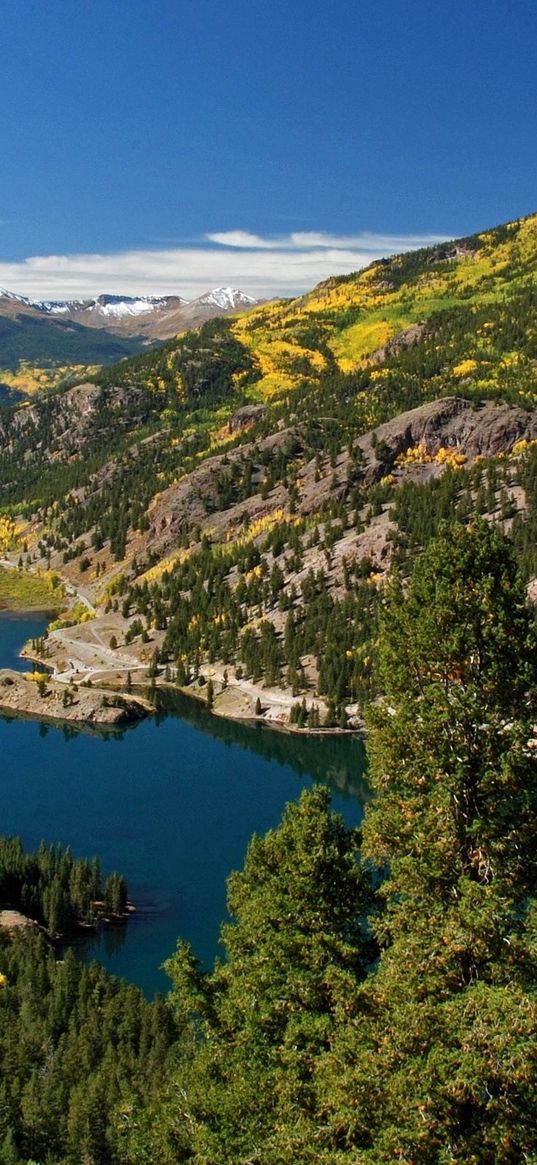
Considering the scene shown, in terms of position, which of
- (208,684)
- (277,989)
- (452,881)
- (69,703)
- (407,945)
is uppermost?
(452,881)

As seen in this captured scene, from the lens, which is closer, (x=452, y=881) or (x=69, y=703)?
(x=452, y=881)

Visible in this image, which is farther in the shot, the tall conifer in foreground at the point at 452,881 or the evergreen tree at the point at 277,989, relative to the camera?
the evergreen tree at the point at 277,989

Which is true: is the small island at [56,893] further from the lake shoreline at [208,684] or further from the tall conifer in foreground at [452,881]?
the tall conifer in foreground at [452,881]

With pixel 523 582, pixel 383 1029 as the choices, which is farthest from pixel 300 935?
pixel 523 582

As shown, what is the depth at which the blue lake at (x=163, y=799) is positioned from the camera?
92688 millimetres

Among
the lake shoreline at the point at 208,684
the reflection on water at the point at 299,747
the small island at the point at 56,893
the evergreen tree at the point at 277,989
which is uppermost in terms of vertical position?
the evergreen tree at the point at 277,989

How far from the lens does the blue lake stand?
9269cm

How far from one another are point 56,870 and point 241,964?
74220 millimetres

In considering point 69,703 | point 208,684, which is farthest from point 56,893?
point 208,684

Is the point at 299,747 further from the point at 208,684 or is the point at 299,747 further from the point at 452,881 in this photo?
the point at 452,881

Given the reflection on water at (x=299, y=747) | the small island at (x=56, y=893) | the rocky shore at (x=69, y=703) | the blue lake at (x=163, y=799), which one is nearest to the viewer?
the small island at (x=56, y=893)

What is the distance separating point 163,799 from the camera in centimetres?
13038

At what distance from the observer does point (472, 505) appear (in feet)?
636

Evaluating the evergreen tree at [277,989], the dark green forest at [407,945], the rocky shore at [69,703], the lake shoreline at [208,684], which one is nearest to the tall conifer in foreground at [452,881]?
the dark green forest at [407,945]
